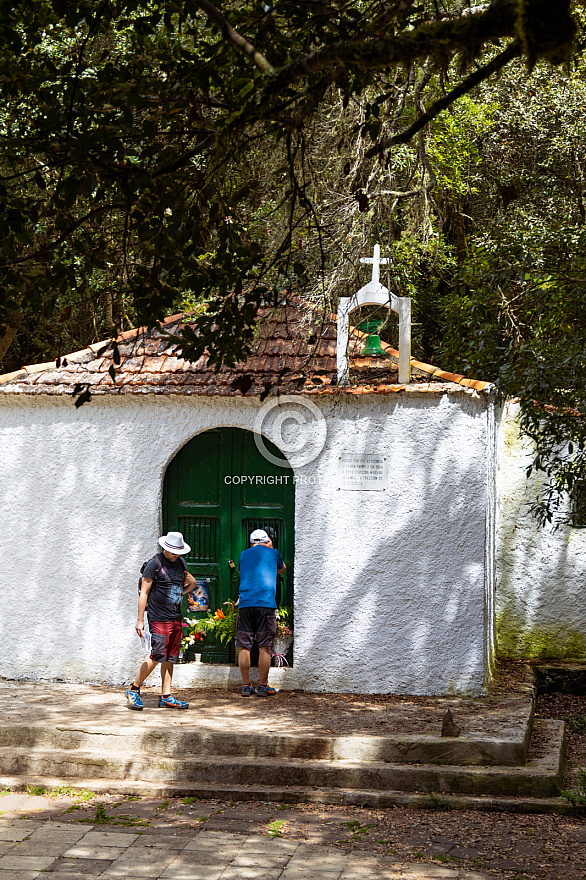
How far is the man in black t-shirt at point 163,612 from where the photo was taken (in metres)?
8.12

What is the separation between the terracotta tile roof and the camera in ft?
28.8

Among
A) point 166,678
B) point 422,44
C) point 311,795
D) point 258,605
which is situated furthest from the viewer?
point 258,605

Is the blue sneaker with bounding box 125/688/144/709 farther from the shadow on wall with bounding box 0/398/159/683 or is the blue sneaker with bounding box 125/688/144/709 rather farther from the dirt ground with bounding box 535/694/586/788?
the dirt ground with bounding box 535/694/586/788

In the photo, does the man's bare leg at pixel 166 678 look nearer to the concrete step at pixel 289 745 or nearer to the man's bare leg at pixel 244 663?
the man's bare leg at pixel 244 663

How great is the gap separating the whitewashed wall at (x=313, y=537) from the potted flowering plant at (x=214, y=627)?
53 centimetres

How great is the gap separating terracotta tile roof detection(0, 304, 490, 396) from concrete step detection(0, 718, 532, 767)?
3123 mm

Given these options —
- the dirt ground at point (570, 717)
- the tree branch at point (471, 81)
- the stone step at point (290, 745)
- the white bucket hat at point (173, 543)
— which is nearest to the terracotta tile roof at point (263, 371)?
the white bucket hat at point (173, 543)

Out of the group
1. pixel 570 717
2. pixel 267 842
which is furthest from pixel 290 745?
pixel 570 717

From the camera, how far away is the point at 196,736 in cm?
718

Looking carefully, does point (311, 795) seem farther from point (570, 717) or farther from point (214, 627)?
point (570, 717)

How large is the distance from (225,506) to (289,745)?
278 centimetres

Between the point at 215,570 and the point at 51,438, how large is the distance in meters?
2.10

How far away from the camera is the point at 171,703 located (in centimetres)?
818

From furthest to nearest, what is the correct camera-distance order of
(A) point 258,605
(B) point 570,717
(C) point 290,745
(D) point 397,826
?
(B) point 570,717
(A) point 258,605
(C) point 290,745
(D) point 397,826
